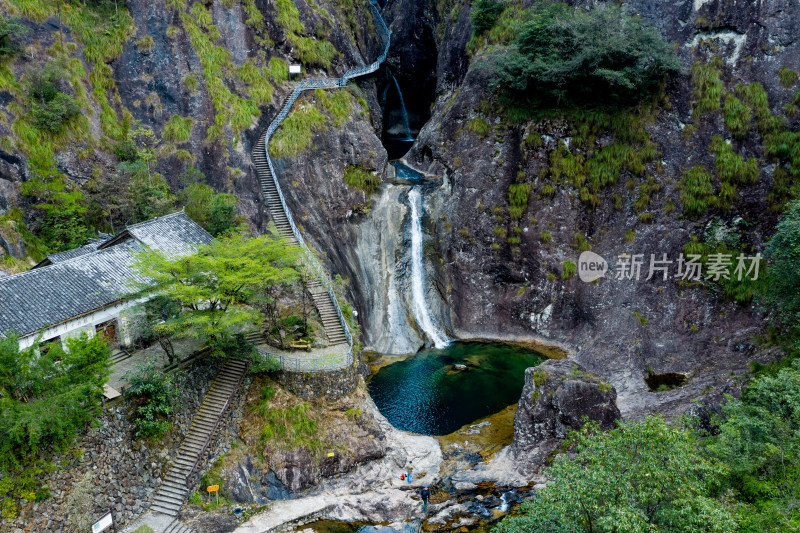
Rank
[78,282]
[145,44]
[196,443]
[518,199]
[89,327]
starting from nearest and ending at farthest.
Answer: [196,443]
[89,327]
[78,282]
[518,199]
[145,44]

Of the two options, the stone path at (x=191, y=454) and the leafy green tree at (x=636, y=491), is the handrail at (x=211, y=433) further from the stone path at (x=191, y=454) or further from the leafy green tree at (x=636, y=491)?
the leafy green tree at (x=636, y=491)

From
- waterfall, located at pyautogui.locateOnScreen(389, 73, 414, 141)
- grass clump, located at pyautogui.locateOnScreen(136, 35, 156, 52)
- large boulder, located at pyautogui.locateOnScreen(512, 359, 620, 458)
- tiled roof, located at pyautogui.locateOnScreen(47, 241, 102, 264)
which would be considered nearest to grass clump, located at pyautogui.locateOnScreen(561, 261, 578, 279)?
large boulder, located at pyautogui.locateOnScreen(512, 359, 620, 458)

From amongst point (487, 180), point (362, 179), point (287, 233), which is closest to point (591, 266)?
point (487, 180)

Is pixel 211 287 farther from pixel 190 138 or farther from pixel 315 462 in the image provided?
pixel 190 138

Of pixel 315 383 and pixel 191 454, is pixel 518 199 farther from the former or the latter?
pixel 191 454

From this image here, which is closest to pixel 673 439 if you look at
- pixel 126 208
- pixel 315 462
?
pixel 315 462

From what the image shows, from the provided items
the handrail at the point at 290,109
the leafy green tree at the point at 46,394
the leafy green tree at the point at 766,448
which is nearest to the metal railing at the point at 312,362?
the handrail at the point at 290,109
